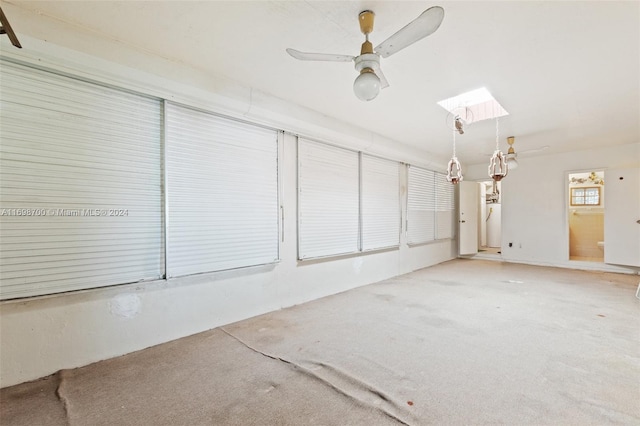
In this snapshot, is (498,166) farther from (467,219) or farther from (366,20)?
(467,219)

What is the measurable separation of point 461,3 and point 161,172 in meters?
2.73

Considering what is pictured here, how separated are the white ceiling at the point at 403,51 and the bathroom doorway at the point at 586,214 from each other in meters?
4.39

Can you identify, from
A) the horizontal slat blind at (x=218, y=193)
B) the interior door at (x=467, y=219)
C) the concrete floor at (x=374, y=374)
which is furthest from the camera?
the interior door at (x=467, y=219)

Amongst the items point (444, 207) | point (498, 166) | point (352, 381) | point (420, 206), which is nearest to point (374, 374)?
point (352, 381)

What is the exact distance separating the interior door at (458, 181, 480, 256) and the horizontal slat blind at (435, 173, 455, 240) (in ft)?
0.68

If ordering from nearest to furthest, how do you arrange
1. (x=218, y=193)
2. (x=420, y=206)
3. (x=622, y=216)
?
(x=218, y=193) → (x=622, y=216) → (x=420, y=206)

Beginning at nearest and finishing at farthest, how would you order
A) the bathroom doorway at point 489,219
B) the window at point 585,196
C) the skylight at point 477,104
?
the skylight at point 477,104
the window at point 585,196
the bathroom doorway at point 489,219

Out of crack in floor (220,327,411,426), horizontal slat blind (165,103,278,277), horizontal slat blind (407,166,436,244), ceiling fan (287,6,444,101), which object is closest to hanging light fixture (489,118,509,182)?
horizontal slat blind (407,166,436,244)

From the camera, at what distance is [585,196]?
7188mm

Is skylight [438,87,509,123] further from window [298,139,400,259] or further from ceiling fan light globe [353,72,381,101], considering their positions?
ceiling fan light globe [353,72,381,101]

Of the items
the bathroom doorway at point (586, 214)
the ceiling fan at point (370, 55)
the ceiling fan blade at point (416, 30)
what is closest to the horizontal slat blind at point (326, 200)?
the ceiling fan at point (370, 55)

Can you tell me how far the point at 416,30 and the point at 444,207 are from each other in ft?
19.7

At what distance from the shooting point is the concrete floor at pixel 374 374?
1632mm

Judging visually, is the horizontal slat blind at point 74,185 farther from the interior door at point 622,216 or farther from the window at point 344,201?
the interior door at point 622,216
